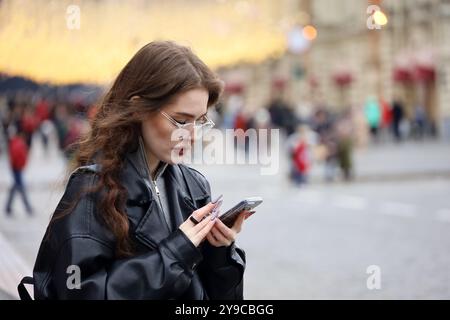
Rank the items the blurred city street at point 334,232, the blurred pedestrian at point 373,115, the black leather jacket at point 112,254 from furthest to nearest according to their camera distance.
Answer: the blurred pedestrian at point 373,115 < the blurred city street at point 334,232 < the black leather jacket at point 112,254

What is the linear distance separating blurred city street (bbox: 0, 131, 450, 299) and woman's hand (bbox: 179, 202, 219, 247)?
512 mm

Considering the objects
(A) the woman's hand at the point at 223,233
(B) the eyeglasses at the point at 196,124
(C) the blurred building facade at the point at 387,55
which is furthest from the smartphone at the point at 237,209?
(C) the blurred building facade at the point at 387,55

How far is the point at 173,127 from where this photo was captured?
2736 millimetres

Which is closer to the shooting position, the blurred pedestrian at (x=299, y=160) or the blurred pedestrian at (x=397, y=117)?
the blurred pedestrian at (x=299, y=160)

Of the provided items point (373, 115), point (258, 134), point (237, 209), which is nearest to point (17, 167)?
point (258, 134)

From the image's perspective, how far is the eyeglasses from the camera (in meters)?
2.73

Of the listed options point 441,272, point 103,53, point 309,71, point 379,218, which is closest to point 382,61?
point 309,71

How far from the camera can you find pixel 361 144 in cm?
3091

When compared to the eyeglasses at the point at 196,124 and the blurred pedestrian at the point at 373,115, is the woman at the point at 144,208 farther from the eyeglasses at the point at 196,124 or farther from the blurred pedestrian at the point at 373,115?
the blurred pedestrian at the point at 373,115

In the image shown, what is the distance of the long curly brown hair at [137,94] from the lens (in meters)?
2.71

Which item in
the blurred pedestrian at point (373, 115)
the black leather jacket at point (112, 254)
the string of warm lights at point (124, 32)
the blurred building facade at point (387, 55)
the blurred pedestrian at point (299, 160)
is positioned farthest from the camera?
the blurred building facade at point (387, 55)

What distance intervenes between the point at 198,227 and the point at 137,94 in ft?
1.41

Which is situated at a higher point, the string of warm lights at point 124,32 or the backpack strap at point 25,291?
the string of warm lights at point 124,32

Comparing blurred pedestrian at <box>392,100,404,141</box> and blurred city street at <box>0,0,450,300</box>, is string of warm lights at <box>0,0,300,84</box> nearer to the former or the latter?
blurred city street at <box>0,0,450,300</box>
